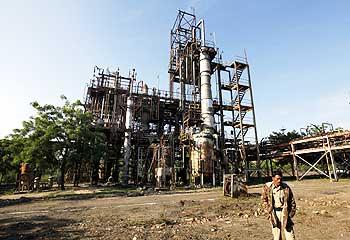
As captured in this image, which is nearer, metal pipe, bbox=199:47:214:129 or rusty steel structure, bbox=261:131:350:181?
rusty steel structure, bbox=261:131:350:181

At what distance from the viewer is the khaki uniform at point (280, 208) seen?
5051 millimetres

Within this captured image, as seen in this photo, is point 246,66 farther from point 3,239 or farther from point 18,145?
point 3,239

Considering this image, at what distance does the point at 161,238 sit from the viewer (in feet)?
21.6

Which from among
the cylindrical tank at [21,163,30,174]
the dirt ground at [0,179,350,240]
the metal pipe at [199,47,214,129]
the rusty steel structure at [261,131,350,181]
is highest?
the metal pipe at [199,47,214,129]

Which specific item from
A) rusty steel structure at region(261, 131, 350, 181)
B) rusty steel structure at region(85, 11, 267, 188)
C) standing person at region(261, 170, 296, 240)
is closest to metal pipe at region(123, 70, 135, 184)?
rusty steel structure at region(85, 11, 267, 188)

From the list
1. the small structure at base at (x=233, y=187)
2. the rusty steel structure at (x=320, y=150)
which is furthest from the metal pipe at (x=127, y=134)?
the rusty steel structure at (x=320, y=150)

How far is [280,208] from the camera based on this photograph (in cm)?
523

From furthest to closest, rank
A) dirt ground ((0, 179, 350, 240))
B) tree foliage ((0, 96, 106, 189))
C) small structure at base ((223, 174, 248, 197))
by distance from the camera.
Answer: tree foliage ((0, 96, 106, 189)), small structure at base ((223, 174, 248, 197)), dirt ground ((0, 179, 350, 240))

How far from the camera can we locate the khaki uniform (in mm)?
5051

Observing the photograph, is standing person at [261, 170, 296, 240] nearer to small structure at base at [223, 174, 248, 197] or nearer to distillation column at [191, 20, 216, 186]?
small structure at base at [223, 174, 248, 197]

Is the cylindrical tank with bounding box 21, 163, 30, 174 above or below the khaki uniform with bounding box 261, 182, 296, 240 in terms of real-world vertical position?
above

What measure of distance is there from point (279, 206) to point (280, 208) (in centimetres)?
4

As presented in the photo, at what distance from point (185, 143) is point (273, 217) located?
2265 cm

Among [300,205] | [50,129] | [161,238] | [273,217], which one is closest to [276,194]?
[273,217]
